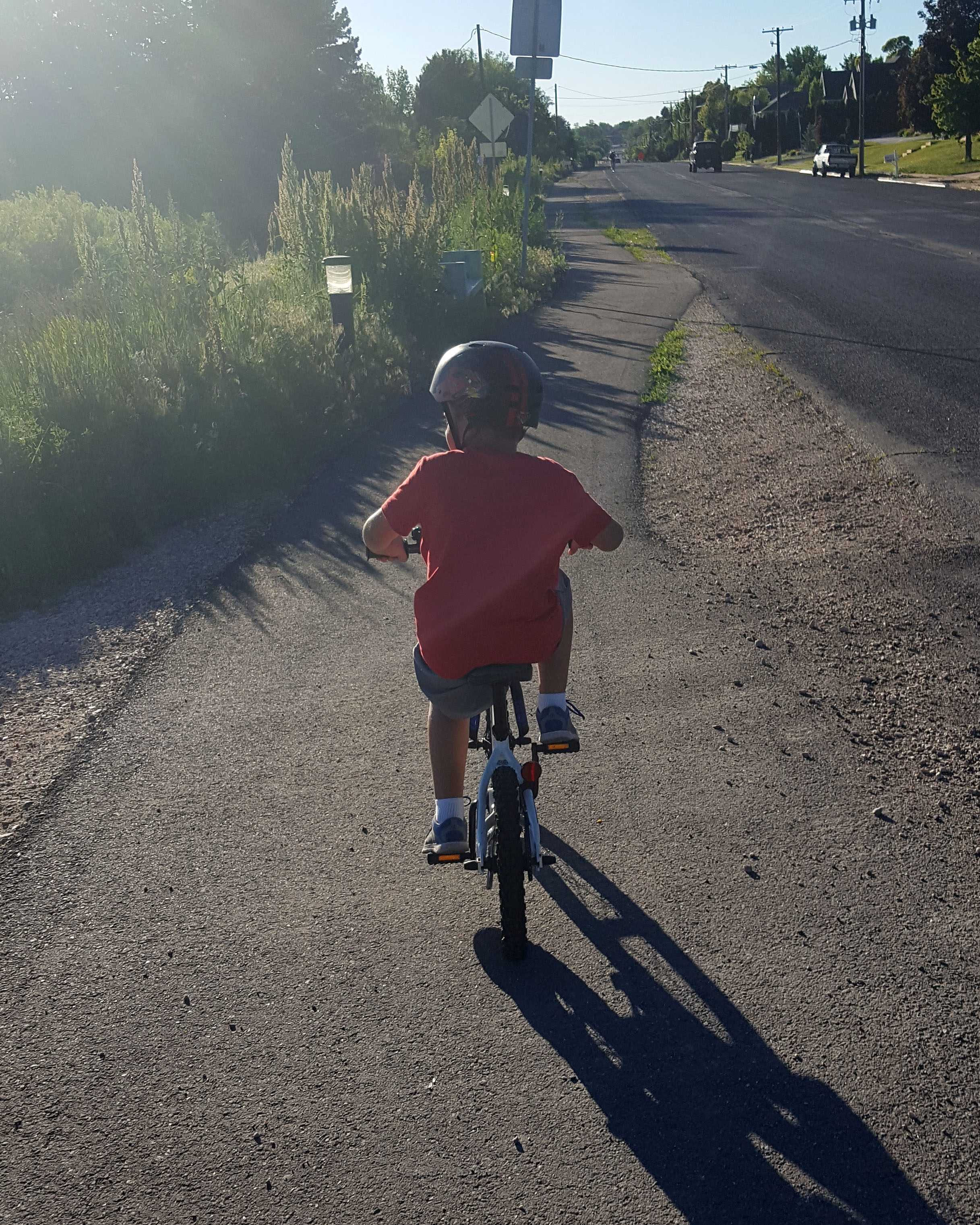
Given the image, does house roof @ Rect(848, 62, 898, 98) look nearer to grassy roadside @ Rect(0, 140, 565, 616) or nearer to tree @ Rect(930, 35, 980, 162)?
tree @ Rect(930, 35, 980, 162)

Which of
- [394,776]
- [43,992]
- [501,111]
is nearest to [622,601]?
[394,776]

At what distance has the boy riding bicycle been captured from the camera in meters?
3.17

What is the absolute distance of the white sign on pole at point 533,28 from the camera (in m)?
15.0

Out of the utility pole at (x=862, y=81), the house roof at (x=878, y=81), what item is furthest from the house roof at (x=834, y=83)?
the utility pole at (x=862, y=81)

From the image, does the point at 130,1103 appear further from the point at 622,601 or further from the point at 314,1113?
the point at 622,601

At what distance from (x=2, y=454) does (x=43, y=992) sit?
4952mm

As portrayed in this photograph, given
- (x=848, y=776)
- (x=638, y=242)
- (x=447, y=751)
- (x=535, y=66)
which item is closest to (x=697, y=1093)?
(x=447, y=751)

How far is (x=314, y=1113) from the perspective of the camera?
281 centimetres

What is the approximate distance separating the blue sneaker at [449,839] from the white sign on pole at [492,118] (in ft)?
62.1

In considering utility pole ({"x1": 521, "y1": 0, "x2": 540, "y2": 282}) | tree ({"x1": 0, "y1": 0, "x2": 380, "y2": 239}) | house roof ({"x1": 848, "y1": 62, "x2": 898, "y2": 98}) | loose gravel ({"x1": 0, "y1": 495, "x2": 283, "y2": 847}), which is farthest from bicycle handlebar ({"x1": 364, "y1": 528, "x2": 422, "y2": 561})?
house roof ({"x1": 848, "y1": 62, "x2": 898, "y2": 98})

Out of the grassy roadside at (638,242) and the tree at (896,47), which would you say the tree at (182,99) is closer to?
the grassy roadside at (638,242)

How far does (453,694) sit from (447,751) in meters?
0.22

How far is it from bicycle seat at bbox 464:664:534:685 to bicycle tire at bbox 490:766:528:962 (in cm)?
25

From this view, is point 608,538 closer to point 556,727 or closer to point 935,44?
point 556,727
